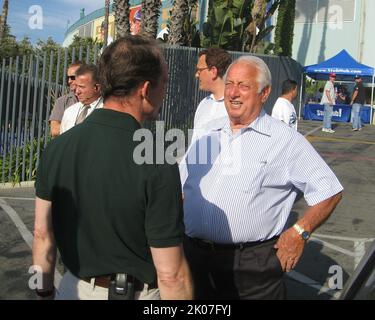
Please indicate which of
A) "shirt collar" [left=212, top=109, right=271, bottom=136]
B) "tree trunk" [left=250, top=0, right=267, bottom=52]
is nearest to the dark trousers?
"shirt collar" [left=212, top=109, right=271, bottom=136]

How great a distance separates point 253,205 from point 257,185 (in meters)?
0.11

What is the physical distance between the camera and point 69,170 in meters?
2.02

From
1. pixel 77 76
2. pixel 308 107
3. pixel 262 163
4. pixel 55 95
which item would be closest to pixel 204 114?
pixel 262 163

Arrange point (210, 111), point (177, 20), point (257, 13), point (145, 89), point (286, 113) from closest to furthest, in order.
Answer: point (145, 89) < point (210, 111) < point (286, 113) < point (177, 20) < point (257, 13)

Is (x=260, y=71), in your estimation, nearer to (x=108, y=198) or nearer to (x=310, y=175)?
(x=310, y=175)

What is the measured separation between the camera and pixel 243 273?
2748 mm

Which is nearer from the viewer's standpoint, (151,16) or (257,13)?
(151,16)

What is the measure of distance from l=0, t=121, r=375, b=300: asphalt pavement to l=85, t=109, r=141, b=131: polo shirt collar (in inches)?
109

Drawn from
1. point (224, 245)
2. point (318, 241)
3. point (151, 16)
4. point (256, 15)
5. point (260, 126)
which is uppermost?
point (256, 15)

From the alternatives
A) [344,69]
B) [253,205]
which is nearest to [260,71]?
[253,205]

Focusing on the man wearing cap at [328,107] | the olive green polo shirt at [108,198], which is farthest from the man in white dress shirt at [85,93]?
the man wearing cap at [328,107]

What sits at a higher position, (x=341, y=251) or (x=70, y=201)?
(x=70, y=201)

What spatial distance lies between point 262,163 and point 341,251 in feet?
10.6
